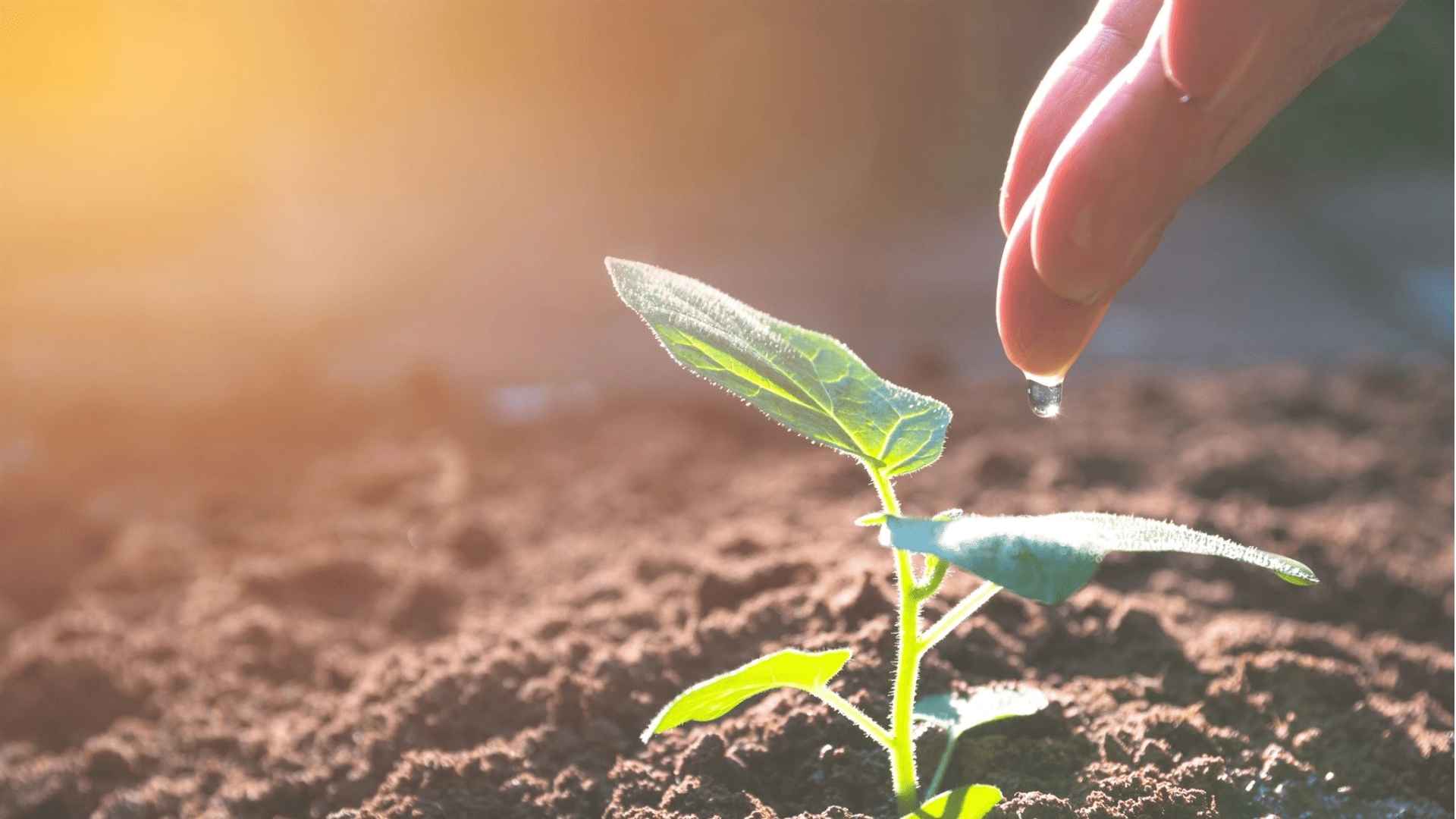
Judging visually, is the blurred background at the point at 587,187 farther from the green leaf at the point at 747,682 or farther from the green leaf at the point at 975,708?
the green leaf at the point at 747,682

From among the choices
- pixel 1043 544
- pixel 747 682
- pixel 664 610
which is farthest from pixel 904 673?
pixel 664 610

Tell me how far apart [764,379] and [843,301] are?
274 cm

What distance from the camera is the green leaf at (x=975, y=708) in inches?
42.9

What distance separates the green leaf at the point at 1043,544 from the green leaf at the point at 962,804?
0.80ft

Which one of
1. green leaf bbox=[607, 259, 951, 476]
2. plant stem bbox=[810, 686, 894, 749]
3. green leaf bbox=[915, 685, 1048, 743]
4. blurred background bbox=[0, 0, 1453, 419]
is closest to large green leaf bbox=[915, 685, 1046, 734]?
green leaf bbox=[915, 685, 1048, 743]

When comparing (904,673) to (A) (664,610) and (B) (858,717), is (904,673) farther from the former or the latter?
(A) (664,610)

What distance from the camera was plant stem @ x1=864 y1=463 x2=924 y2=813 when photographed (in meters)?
0.97

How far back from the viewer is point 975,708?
3.70 ft

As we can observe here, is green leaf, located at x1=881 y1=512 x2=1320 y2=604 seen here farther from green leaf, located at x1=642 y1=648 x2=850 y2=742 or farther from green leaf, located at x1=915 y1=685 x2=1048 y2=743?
green leaf, located at x1=915 y1=685 x2=1048 y2=743

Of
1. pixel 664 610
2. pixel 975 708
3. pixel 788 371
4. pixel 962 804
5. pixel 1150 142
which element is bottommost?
pixel 962 804

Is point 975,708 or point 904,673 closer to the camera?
point 904,673

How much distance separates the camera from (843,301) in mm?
3678

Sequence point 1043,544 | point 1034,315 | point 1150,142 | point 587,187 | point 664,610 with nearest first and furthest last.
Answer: point 1043,544
point 1150,142
point 1034,315
point 664,610
point 587,187

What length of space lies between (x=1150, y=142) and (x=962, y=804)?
21.9 inches
